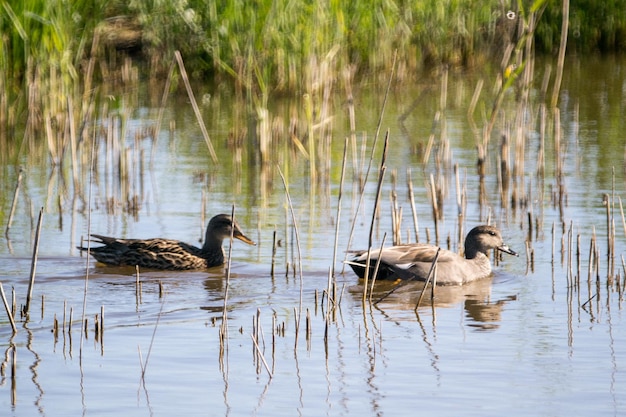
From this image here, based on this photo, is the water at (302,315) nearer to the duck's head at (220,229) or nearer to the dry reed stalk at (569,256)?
the dry reed stalk at (569,256)

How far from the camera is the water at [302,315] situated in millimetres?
6086

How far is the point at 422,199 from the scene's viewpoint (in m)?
11.9

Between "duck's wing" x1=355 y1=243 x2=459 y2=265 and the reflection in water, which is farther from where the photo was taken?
"duck's wing" x1=355 y1=243 x2=459 y2=265

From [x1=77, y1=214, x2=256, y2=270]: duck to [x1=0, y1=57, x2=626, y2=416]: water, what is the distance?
0.11 meters

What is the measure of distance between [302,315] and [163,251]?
2.28 meters

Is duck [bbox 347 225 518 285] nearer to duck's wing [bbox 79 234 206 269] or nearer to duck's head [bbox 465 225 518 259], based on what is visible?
duck's head [bbox 465 225 518 259]

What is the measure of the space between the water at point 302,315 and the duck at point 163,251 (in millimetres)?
113

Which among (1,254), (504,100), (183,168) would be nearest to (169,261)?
(1,254)

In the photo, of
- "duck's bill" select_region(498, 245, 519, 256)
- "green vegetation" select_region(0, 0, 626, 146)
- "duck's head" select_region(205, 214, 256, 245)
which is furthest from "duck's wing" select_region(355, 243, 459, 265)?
"green vegetation" select_region(0, 0, 626, 146)

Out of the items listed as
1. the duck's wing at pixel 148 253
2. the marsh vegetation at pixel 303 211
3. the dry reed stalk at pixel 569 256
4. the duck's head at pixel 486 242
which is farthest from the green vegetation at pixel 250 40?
the dry reed stalk at pixel 569 256

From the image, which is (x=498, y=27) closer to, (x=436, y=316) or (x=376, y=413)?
(x=436, y=316)

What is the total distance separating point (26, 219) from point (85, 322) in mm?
4185

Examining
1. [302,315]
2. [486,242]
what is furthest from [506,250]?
[302,315]

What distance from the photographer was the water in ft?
20.0
